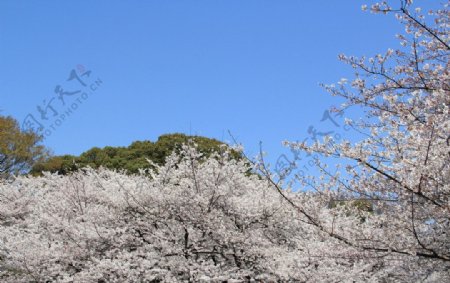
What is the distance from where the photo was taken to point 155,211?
29.8 feet

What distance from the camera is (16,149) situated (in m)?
31.4

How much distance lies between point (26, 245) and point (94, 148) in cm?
1761

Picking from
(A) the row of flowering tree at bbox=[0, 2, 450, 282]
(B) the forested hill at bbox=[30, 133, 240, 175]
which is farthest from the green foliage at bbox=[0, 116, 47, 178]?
(A) the row of flowering tree at bbox=[0, 2, 450, 282]

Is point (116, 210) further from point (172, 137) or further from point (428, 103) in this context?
point (172, 137)

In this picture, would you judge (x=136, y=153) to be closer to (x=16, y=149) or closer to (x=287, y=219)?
(x=16, y=149)

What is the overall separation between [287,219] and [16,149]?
26876 mm

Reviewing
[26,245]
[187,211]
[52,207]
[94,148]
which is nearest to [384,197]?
[187,211]

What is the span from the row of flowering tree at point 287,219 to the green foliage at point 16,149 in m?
21.0

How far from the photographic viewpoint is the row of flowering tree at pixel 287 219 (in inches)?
221

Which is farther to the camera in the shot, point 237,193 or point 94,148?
point 94,148

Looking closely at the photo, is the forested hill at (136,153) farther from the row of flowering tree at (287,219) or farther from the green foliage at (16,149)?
the row of flowering tree at (287,219)

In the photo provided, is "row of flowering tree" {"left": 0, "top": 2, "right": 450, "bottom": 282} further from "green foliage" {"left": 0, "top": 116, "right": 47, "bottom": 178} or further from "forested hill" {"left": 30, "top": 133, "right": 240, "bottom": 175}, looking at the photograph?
"green foliage" {"left": 0, "top": 116, "right": 47, "bottom": 178}

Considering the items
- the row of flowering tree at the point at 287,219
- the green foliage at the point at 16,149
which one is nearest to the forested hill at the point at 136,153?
the green foliage at the point at 16,149

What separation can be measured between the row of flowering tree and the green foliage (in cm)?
2097
